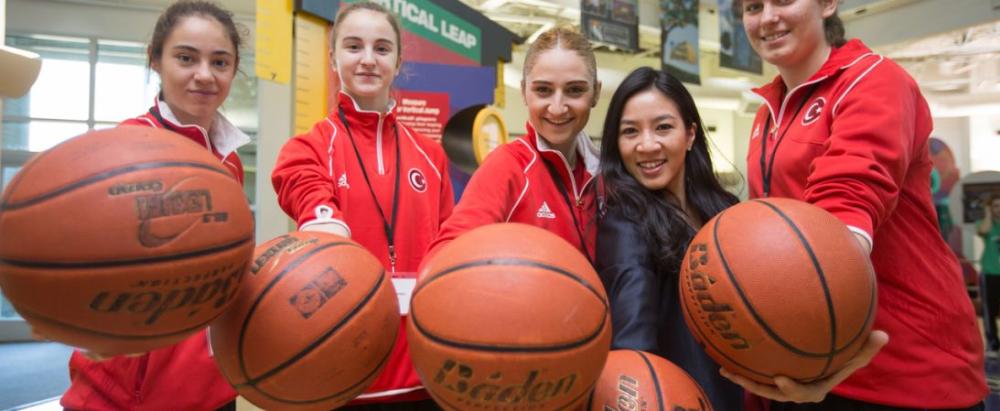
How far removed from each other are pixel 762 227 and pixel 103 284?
1.15 metres

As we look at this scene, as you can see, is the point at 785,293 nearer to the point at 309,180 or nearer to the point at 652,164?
the point at 652,164

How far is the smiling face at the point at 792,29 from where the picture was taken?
1660 mm

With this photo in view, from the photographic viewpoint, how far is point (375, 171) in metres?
1.92

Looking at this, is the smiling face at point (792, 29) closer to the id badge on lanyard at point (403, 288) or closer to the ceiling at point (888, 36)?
the id badge on lanyard at point (403, 288)

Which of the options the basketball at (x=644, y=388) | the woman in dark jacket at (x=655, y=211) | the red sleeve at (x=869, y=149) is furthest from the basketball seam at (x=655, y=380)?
the red sleeve at (x=869, y=149)

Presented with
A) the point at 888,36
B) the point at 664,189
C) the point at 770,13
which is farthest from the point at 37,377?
the point at 888,36

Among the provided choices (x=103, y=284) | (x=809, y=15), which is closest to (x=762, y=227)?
(x=809, y=15)

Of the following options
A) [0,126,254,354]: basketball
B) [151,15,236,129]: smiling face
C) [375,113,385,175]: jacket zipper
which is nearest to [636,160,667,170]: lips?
[375,113,385,175]: jacket zipper

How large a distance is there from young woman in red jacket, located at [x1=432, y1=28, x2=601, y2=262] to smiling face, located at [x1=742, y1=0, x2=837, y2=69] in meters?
0.49

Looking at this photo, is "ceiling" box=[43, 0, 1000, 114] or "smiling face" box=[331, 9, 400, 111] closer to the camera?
"smiling face" box=[331, 9, 400, 111]

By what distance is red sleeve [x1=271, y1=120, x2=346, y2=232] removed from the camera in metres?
1.57

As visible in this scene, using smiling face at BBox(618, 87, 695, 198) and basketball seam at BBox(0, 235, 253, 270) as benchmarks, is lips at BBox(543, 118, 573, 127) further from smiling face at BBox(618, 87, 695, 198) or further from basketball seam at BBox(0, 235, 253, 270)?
basketball seam at BBox(0, 235, 253, 270)

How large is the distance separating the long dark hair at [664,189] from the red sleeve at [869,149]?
14.2 inches

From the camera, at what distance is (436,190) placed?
6.65 ft
